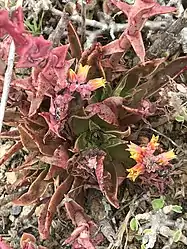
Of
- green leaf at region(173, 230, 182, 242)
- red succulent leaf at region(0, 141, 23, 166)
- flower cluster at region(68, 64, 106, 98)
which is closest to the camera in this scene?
flower cluster at region(68, 64, 106, 98)

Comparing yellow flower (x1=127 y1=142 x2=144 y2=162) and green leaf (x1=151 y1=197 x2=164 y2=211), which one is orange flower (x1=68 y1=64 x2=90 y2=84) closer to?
yellow flower (x1=127 y1=142 x2=144 y2=162)

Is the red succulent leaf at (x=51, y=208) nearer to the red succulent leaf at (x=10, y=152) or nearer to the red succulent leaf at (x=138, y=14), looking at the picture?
the red succulent leaf at (x=10, y=152)

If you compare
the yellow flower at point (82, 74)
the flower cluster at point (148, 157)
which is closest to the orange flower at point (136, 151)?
the flower cluster at point (148, 157)

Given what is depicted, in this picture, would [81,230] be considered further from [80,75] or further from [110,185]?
[80,75]

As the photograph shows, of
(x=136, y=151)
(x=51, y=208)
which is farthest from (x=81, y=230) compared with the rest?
(x=136, y=151)

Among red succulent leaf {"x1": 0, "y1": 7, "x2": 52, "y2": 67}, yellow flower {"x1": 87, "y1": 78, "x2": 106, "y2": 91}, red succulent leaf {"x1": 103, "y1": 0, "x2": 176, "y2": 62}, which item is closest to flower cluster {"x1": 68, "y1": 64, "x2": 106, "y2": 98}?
yellow flower {"x1": 87, "y1": 78, "x2": 106, "y2": 91}

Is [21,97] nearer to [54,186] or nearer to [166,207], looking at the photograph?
[54,186]
